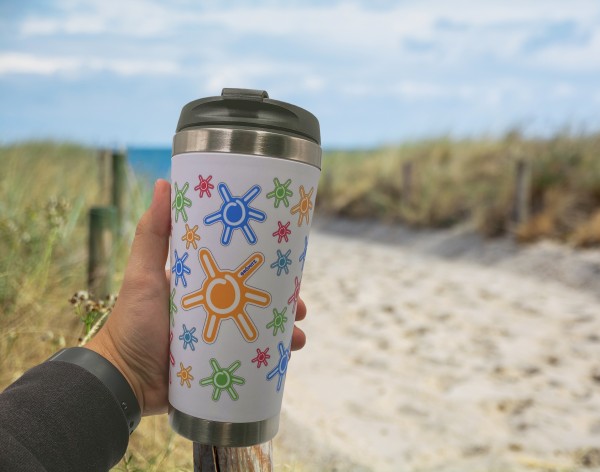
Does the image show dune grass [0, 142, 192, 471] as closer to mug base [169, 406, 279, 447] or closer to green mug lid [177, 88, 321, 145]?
mug base [169, 406, 279, 447]

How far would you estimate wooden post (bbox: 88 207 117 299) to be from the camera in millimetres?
3084

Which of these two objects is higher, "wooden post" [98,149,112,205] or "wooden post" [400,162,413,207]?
"wooden post" [98,149,112,205]

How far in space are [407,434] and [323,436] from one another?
0.42 m

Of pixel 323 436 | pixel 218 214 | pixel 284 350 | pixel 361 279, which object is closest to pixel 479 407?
pixel 323 436

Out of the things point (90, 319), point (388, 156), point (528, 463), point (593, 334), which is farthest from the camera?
point (388, 156)

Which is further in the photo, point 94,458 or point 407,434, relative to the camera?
point 407,434

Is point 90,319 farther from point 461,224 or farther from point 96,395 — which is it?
point 461,224

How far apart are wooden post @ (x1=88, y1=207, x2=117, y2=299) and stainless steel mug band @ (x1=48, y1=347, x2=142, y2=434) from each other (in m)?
1.79

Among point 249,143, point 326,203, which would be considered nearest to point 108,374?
point 249,143

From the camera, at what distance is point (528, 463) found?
2.62m

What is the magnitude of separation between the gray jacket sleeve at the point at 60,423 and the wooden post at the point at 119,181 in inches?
114

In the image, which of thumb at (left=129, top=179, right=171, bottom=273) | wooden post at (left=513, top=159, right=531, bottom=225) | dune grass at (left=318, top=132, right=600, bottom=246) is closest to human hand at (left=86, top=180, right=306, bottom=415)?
thumb at (left=129, top=179, right=171, bottom=273)

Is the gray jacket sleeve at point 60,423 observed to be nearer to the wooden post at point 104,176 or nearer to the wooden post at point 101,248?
the wooden post at point 101,248

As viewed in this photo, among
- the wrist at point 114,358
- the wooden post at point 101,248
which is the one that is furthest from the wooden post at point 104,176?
the wrist at point 114,358
